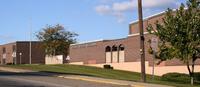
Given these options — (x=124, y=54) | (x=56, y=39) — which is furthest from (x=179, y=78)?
(x=56, y=39)

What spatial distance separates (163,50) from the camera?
3750 cm

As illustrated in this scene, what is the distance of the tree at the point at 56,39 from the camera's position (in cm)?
10928

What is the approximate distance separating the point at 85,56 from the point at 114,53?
11.6 meters

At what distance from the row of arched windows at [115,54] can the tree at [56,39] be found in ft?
101

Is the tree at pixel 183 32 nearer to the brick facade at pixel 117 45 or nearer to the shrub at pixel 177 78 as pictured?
the shrub at pixel 177 78

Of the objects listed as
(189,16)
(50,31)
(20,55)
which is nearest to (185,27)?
(189,16)

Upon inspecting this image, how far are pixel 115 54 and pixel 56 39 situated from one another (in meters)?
38.3

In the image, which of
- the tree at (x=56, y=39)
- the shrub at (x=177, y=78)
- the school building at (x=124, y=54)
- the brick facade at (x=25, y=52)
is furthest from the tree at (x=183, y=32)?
the brick facade at (x=25, y=52)

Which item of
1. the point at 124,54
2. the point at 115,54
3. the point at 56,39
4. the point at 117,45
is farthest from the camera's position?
the point at 56,39

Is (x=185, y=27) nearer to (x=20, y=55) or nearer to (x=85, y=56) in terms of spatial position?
(x=85, y=56)

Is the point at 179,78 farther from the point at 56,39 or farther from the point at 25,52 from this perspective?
the point at 25,52

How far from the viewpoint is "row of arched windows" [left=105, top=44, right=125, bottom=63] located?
74875 mm

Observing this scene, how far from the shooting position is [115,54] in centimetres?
7625

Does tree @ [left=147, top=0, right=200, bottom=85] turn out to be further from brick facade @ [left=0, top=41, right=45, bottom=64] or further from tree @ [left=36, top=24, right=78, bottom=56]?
brick facade @ [left=0, top=41, right=45, bottom=64]
